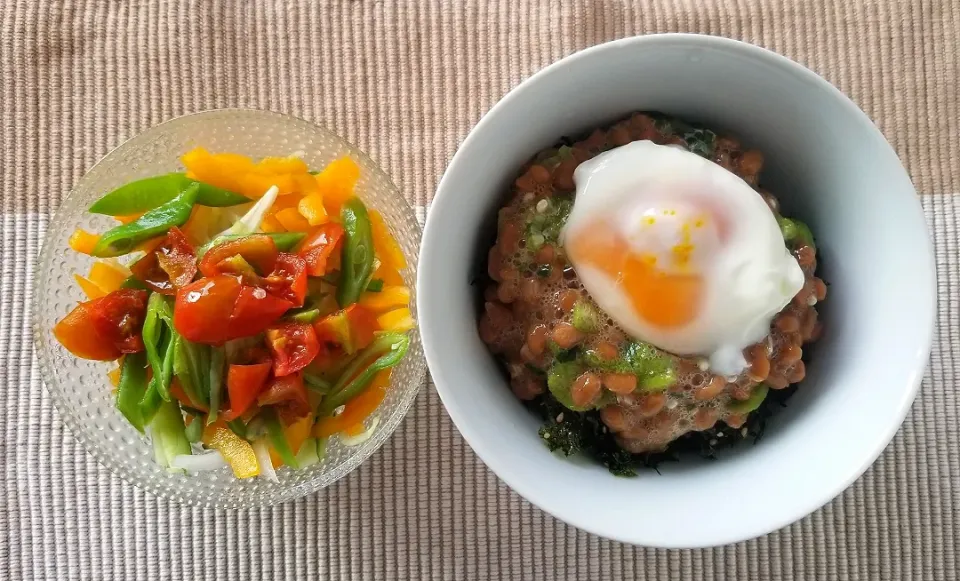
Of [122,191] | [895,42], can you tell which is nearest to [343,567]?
[122,191]

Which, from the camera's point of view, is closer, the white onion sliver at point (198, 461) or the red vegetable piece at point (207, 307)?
the red vegetable piece at point (207, 307)

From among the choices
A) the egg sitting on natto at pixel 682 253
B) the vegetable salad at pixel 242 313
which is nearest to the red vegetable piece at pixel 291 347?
the vegetable salad at pixel 242 313

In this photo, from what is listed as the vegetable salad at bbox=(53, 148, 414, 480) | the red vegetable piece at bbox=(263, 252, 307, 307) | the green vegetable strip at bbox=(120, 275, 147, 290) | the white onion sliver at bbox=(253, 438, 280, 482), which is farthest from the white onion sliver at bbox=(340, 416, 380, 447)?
the green vegetable strip at bbox=(120, 275, 147, 290)

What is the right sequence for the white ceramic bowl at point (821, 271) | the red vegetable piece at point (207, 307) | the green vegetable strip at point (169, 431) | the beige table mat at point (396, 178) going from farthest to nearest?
the beige table mat at point (396, 178) → the green vegetable strip at point (169, 431) → the red vegetable piece at point (207, 307) → the white ceramic bowl at point (821, 271)

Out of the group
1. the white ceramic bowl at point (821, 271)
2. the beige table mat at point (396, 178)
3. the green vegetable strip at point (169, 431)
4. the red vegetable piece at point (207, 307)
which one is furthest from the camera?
the beige table mat at point (396, 178)

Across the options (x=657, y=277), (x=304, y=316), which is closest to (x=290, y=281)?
(x=304, y=316)

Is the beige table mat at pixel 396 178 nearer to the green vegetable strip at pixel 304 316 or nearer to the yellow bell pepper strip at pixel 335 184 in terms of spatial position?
the yellow bell pepper strip at pixel 335 184

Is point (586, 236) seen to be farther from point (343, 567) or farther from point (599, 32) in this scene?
point (343, 567)
